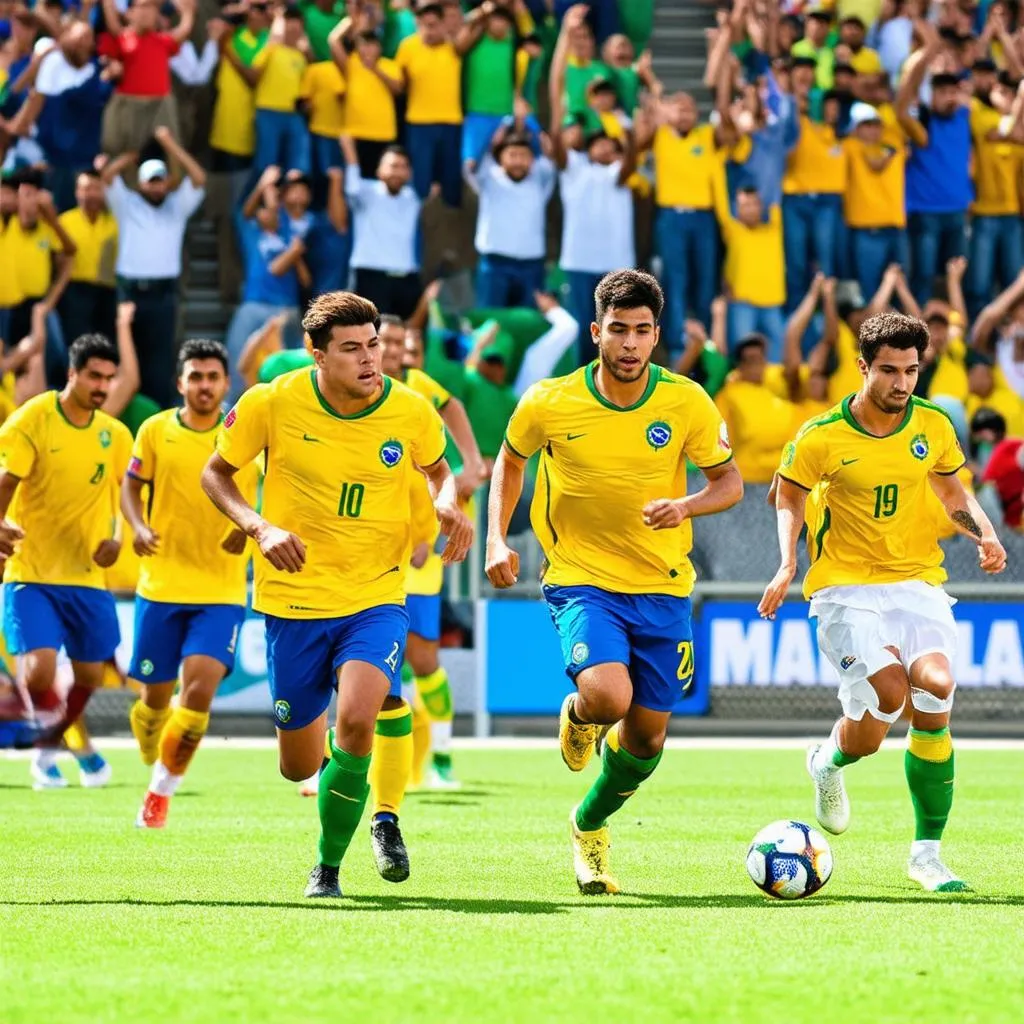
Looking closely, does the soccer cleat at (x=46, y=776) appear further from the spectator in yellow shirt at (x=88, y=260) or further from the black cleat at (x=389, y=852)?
the spectator in yellow shirt at (x=88, y=260)

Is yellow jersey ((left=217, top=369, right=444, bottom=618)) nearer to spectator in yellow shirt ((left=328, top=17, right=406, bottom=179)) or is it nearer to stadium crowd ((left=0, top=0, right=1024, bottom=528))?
stadium crowd ((left=0, top=0, right=1024, bottom=528))

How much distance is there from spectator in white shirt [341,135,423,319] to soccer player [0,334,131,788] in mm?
6832

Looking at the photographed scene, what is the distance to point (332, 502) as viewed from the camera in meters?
8.23

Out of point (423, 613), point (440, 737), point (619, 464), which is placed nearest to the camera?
point (619, 464)

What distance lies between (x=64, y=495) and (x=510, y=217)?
7.80 metres

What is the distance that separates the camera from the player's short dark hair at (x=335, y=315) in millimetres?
8008

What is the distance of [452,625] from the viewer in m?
18.2

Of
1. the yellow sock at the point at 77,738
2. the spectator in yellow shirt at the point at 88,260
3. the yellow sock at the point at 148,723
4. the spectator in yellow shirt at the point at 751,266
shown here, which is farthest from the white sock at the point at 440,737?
the spectator in yellow shirt at the point at 88,260

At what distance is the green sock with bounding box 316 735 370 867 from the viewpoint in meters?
7.87

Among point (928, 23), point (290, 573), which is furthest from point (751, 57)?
point (290, 573)

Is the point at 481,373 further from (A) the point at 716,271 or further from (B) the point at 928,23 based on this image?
(B) the point at 928,23

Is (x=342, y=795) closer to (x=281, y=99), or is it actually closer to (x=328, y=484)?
(x=328, y=484)

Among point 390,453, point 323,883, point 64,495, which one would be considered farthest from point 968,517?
point 64,495

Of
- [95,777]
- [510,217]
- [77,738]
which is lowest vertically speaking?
[95,777]
